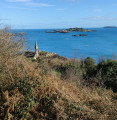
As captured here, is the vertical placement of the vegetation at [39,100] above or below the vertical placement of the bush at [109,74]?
above

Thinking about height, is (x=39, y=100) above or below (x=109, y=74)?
above

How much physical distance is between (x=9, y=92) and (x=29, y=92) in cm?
58

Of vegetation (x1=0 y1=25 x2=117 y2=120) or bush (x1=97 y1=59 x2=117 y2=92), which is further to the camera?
bush (x1=97 y1=59 x2=117 y2=92)

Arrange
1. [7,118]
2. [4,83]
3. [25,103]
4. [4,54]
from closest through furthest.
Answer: [7,118]
[25,103]
[4,83]
[4,54]

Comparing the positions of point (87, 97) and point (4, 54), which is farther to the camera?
point (4, 54)

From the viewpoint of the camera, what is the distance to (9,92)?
4.37 meters

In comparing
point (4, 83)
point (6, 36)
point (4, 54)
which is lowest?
point (4, 83)

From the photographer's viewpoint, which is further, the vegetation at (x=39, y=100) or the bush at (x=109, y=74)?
the bush at (x=109, y=74)

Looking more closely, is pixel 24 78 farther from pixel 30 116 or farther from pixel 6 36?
pixel 6 36

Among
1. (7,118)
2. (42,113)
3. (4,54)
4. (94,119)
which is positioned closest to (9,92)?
(7,118)

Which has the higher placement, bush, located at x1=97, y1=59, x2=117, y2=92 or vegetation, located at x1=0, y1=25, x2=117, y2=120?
vegetation, located at x1=0, y1=25, x2=117, y2=120

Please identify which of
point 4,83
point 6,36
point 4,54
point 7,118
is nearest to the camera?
point 7,118

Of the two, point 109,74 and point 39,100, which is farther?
point 109,74

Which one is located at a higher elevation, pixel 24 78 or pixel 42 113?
pixel 24 78
